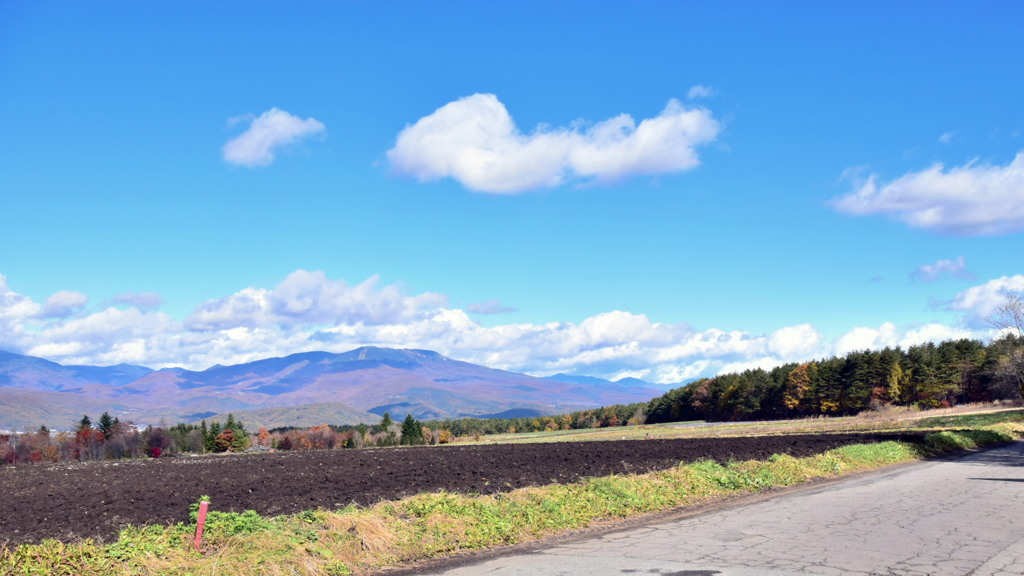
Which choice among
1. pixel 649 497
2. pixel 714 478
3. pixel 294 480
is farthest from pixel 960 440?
pixel 294 480

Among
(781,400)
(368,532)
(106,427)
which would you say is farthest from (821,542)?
(106,427)

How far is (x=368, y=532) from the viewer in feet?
41.3

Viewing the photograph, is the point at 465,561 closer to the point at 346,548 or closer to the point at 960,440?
the point at 346,548

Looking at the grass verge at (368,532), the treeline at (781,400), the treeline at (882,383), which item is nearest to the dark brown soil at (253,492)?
the grass verge at (368,532)

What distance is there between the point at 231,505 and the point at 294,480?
875cm

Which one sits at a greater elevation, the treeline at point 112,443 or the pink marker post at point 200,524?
the pink marker post at point 200,524

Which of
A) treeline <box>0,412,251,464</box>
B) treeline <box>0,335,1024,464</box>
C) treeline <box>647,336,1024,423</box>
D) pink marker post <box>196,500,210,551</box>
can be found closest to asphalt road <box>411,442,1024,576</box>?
pink marker post <box>196,500,210,551</box>

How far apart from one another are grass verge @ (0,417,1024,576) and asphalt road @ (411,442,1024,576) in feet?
4.47

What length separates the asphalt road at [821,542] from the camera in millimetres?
10312

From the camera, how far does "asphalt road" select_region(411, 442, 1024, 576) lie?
10.3 meters

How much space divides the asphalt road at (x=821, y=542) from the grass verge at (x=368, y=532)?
1.36 metres

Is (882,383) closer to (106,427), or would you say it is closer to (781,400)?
(781,400)

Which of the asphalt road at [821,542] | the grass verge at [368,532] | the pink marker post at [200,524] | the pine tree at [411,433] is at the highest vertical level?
the pink marker post at [200,524]

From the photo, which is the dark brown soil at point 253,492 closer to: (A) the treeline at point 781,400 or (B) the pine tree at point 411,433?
(A) the treeline at point 781,400
